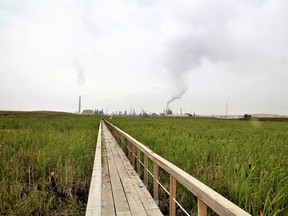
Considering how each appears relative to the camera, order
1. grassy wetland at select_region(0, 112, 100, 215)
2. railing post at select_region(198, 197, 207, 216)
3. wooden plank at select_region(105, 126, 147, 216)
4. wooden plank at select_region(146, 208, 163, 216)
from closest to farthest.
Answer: railing post at select_region(198, 197, 207, 216)
wooden plank at select_region(146, 208, 163, 216)
wooden plank at select_region(105, 126, 147, 216)
grassy wetland at select_region(0, 112, 100, 215)

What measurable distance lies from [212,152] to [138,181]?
7.82 feet

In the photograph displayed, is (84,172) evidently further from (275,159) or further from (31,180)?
(275,159)

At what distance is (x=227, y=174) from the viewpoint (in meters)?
3.63

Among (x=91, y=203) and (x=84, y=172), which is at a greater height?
(x=91, y=203)

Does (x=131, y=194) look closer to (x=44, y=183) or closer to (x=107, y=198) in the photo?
(x=107, y=198)

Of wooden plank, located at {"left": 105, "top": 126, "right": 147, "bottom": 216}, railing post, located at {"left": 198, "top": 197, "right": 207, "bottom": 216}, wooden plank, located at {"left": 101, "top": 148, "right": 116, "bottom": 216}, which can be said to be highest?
railing post, located at {"left": 198, "top": 197, "right": 207, "bottom": 216}

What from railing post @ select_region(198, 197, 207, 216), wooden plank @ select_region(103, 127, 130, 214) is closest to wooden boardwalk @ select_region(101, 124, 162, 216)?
wooden plank @ select_region(103, 127, 130, 214)

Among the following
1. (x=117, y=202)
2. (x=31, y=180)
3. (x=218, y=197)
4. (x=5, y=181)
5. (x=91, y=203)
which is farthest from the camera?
(x=31, y=180)

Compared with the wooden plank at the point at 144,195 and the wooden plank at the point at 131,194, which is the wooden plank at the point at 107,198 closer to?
the wooden plank at the point at 131,194

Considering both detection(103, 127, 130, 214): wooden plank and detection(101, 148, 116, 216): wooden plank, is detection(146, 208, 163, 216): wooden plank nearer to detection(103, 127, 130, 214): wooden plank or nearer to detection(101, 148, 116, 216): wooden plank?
detection(103, 127, 130, 214): wooden plank

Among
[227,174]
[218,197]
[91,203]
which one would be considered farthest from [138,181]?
[218,197]

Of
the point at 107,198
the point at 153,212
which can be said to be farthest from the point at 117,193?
the point at 153,212

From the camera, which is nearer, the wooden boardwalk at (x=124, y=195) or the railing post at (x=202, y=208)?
the railing post at (x=202, y=208)

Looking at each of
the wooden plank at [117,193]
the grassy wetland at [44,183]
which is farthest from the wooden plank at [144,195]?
the grassy wetland at [44,183]
